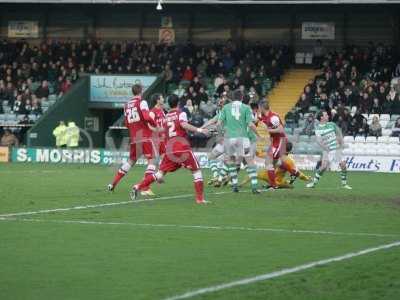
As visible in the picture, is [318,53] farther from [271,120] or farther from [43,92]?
[271,120]

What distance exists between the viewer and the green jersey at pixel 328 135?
88.8ft

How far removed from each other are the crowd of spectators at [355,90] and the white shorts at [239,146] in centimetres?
1642

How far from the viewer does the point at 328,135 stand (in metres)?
27.1

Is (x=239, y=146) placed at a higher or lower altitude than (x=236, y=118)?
lower

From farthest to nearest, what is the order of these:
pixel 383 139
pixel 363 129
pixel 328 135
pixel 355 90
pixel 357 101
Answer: pixel 355 90
pixel 357 101
pixel 363 129
pixel 383 139
pixel 328 135

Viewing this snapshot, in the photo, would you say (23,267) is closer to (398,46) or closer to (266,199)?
(266,199)

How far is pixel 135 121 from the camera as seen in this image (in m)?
21.6

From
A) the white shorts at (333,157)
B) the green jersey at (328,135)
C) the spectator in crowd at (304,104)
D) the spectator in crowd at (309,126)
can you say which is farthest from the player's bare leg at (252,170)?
the spectator in crowd at (304,104)

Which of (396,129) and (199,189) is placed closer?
(199,189)

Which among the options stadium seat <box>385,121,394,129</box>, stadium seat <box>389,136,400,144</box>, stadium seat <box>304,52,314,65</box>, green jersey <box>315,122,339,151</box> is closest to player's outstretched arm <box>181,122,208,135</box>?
green jersey <box>315,122,339,151</box>

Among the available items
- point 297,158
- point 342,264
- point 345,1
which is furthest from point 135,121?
point 345,1

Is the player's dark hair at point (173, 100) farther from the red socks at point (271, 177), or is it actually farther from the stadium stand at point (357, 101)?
the stadium stand at point (357, 101)

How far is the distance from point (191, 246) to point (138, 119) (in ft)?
28.9

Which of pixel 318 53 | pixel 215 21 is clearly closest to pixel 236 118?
pixel 318 53
